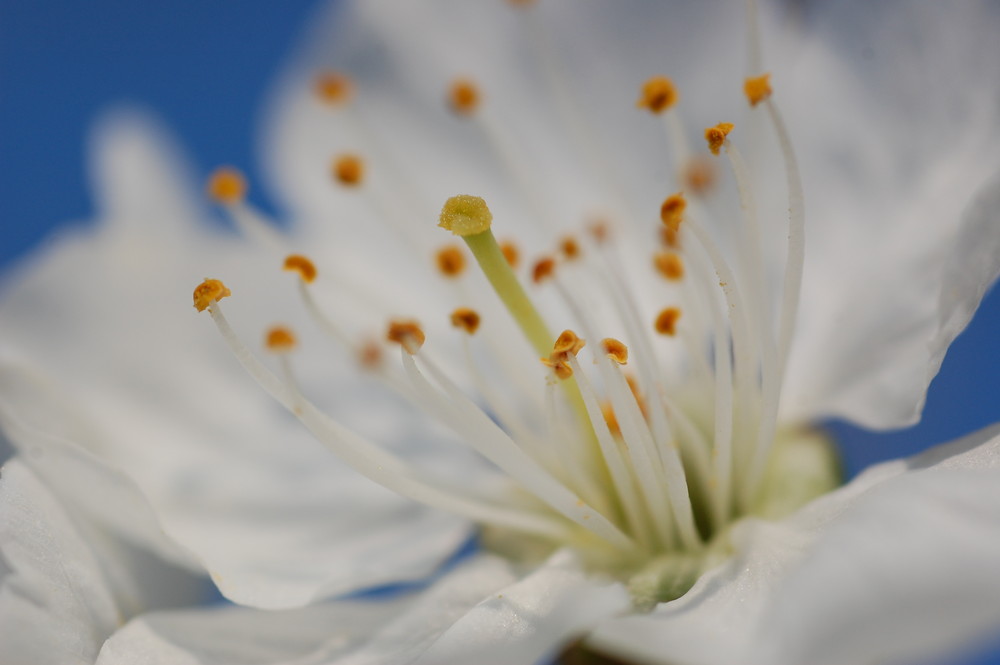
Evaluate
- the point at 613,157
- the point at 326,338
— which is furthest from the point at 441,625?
the point at 613,157

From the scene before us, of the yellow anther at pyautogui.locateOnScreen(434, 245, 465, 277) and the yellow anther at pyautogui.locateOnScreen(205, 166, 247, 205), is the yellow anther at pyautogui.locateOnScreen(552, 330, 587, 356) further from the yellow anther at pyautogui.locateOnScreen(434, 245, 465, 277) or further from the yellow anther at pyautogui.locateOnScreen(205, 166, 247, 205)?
the yellow anther at pyautogui.locateOnScreen(205, 166, 247, 205)

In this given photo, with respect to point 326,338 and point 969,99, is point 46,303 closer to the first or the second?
point 326,338

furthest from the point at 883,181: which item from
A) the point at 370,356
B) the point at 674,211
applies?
the point at 370,356

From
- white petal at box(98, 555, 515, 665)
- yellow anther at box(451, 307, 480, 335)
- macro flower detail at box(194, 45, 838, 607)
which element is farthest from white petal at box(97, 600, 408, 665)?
yellow anther at box(451, 307, 480, 335)

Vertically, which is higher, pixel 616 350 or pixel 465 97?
pixel 465 97

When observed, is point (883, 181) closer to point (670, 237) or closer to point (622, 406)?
point (670, 237)

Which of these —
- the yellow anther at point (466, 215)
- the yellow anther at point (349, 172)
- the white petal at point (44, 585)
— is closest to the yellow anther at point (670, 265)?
the yellow anther at point (466, 215)
